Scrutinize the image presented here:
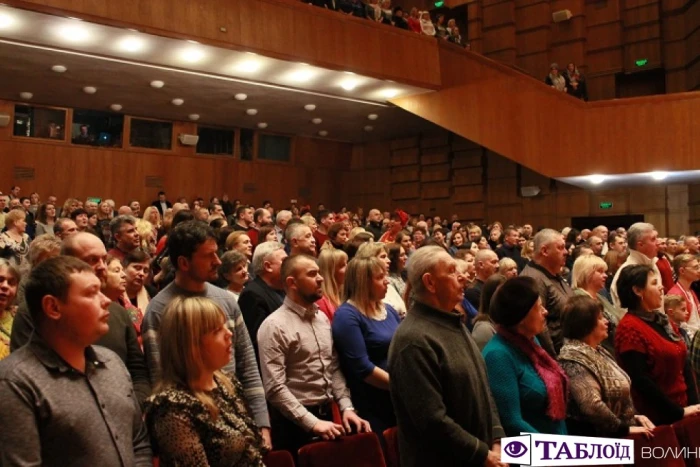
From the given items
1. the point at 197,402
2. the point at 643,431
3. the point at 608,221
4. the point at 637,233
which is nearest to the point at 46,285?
the point at 197,402

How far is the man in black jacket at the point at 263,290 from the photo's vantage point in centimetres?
262

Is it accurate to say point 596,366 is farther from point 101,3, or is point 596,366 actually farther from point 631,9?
point 631,9

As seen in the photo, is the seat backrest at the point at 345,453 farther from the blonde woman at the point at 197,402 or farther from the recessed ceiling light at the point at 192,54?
the recessed ceiling light at the point at 192,54

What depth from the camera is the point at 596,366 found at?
7.37ft

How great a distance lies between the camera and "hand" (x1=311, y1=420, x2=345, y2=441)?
2.09m

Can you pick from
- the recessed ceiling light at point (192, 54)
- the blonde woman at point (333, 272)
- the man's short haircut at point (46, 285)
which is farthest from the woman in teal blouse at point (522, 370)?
the recessed ceiling light at point (192, 54)

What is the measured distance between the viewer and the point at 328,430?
2096mm

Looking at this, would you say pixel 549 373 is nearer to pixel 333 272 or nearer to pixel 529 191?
pixel 333 272

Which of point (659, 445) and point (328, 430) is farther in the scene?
point (659, 445)

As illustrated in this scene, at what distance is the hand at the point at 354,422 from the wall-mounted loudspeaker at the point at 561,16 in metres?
9.75

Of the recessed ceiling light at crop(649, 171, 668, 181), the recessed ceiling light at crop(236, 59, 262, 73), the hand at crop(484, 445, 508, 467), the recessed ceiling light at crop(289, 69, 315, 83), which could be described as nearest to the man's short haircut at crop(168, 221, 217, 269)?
the hand at crop(484, 445, 508, 467)

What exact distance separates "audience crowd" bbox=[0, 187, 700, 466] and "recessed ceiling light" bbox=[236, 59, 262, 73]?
4464 mm

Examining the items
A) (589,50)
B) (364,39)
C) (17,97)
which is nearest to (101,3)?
(364,39)

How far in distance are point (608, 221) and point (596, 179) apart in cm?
92
